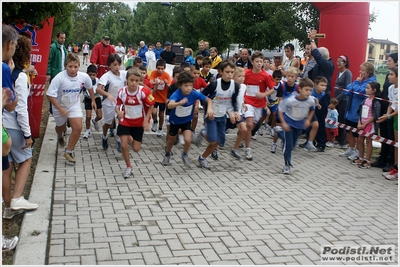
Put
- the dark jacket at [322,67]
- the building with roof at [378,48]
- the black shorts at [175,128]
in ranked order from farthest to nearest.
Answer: the building with roof at [378,48] → the dark jacket at [322,67] → the black shorts at [175,128]

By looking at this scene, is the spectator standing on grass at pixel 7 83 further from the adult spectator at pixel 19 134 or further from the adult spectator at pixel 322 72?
the adult spectator at pixel 322 72

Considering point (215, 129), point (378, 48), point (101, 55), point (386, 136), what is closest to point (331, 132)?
point (386, 136)

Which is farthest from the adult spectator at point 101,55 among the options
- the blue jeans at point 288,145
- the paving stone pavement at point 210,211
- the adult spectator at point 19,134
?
the adult spectator at point 19,134

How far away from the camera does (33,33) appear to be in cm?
908

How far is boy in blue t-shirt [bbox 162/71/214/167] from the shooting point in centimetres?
763

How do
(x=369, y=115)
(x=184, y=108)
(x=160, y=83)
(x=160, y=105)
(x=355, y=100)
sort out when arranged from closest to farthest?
(x=184, y=108) → (x=369, y=115) → (x=355, y=100) → (x=160, y=83) → (x=160, y=105)

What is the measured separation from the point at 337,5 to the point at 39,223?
788 centimetres

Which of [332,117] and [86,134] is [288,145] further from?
[86,134]

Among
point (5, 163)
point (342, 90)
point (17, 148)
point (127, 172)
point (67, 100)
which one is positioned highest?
point (342, 90)

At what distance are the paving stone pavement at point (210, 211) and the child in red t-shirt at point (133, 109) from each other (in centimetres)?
61

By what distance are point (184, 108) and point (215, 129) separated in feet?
2.08

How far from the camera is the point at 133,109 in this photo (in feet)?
24.4

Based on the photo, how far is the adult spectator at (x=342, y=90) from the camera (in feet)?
33.8

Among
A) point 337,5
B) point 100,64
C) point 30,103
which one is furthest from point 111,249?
point 100,64
